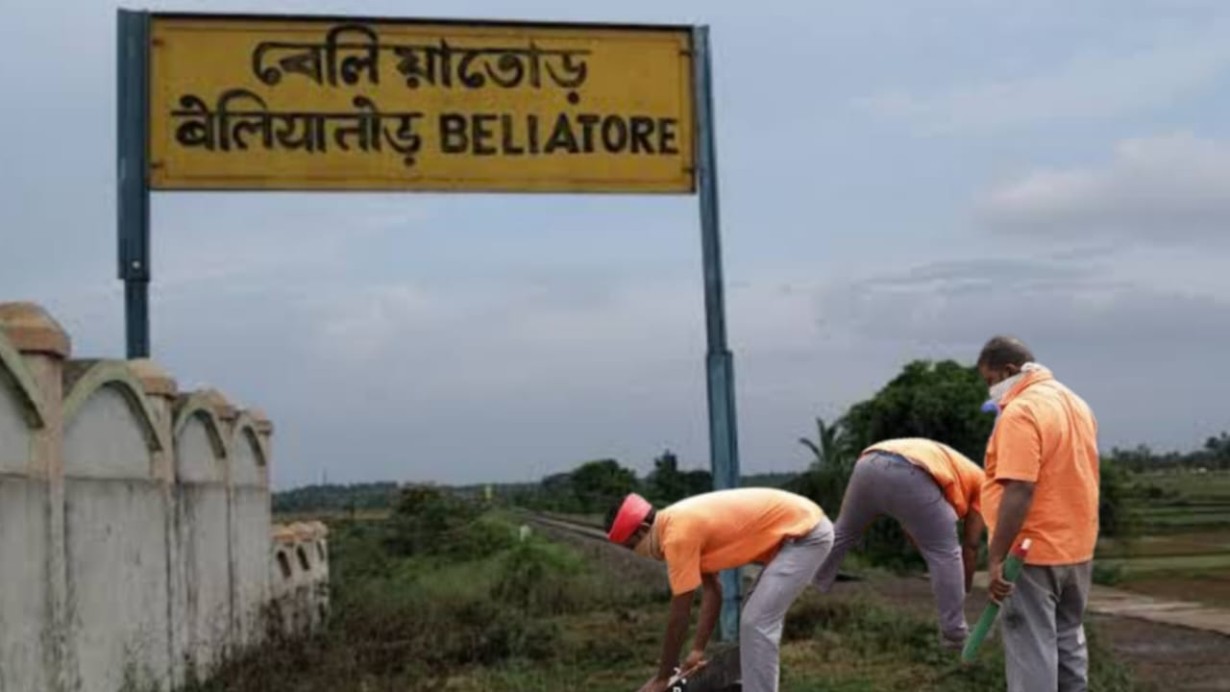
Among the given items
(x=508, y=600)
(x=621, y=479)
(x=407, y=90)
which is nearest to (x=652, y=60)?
(x=407, y=90)

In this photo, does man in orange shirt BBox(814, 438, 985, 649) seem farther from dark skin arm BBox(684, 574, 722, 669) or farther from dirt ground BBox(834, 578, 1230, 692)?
dirt ground BBox(834, 578, 1230, 692)

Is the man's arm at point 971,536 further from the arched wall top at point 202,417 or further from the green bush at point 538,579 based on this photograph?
the green bush at point 538,579

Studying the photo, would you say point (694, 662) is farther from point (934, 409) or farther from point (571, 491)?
point (571, 491)

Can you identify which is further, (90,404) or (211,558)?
(211,558)

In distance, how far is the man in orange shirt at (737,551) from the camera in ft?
22.1

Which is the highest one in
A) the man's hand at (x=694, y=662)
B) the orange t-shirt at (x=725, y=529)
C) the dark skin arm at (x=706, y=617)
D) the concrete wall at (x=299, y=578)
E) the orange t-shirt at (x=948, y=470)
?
the orange t-shirt at (x=948, y=470)

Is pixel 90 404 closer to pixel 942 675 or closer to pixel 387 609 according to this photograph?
pixel 942 675

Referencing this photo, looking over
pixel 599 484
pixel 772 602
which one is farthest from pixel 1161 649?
pixel 599 484

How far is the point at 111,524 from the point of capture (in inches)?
341

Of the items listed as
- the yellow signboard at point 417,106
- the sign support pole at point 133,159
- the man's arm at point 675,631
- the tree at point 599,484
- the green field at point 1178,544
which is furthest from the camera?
the tree at point 599,484

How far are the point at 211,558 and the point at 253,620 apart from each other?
1584 millimetres

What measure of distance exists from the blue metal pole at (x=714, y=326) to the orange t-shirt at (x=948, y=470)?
4672 millimetres

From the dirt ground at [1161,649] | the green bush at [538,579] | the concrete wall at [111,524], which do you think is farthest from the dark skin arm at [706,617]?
the green bush at [538,579]

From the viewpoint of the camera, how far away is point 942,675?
991cm
